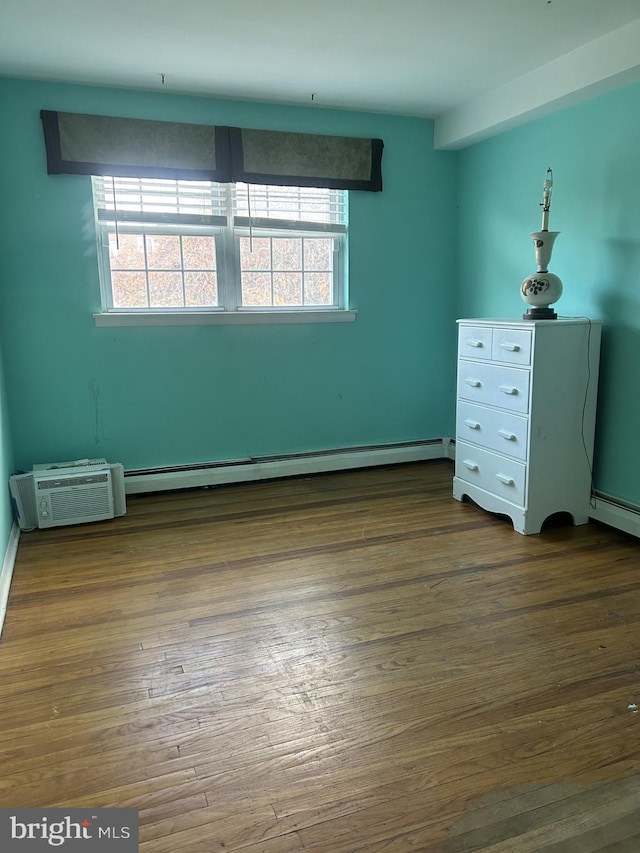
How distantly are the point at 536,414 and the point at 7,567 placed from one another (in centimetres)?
266

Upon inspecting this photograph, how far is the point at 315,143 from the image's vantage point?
391cm

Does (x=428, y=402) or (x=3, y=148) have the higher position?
(x=3, y=148)

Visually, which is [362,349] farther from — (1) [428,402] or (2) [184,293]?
(2) [184,293]

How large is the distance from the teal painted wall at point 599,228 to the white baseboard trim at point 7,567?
3.01 m

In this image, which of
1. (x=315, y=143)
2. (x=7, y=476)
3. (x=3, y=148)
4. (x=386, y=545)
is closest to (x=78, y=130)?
(x=3, y=148)

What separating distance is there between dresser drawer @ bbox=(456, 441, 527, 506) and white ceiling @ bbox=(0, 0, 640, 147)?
1953mm

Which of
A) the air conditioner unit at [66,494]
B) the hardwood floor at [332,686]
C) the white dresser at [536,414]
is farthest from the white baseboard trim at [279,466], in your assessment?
the white dresser at [536,414]

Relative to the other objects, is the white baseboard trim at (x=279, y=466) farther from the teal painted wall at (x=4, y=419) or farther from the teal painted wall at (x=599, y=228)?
the teal painted wall at (x=599, y=228)

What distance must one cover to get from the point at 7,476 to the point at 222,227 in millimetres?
1972

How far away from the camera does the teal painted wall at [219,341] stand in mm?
3492

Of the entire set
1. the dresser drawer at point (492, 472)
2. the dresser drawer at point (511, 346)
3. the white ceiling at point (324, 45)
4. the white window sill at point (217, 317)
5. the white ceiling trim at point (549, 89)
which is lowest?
the dresser drawer at point (492, 472)

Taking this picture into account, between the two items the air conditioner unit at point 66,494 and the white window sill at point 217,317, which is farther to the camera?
the white window sill at point 217,317

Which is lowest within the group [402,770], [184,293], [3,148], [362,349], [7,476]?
[402,770]

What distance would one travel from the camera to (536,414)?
3098mm
